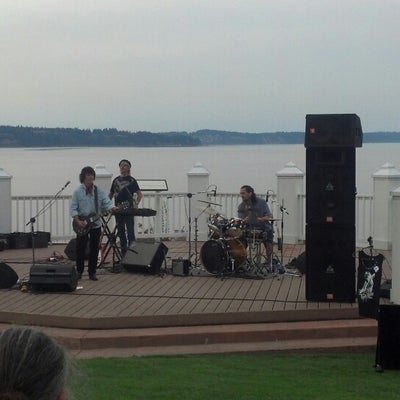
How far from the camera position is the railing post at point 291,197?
15086mm

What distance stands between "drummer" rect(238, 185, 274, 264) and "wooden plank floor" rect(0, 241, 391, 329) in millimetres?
582

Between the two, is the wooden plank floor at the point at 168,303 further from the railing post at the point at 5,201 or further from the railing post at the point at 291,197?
the railing post at the point at 291,197

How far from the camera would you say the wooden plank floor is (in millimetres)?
8820

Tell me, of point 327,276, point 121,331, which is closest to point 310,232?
point 327,276

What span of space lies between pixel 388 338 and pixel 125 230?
6.08 metres

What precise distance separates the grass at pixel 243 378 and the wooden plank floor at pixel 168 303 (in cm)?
94

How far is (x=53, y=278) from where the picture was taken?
33.3 ft

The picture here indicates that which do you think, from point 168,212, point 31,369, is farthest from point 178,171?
point 31,369

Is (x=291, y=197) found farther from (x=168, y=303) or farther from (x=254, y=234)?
(x=168, y=303)

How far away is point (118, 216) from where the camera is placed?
39.5ft

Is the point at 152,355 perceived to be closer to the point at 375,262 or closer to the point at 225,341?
the point at 225,341

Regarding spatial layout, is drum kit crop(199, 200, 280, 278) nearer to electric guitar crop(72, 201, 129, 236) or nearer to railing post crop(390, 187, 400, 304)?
electric guitar crop(72, 201, 129, 236)

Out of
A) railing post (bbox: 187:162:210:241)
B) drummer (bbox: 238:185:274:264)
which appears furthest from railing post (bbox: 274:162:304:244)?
drummer (bbox: 238:185:274:264)

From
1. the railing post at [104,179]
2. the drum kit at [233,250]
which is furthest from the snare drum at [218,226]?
the railing post at [104,179]
